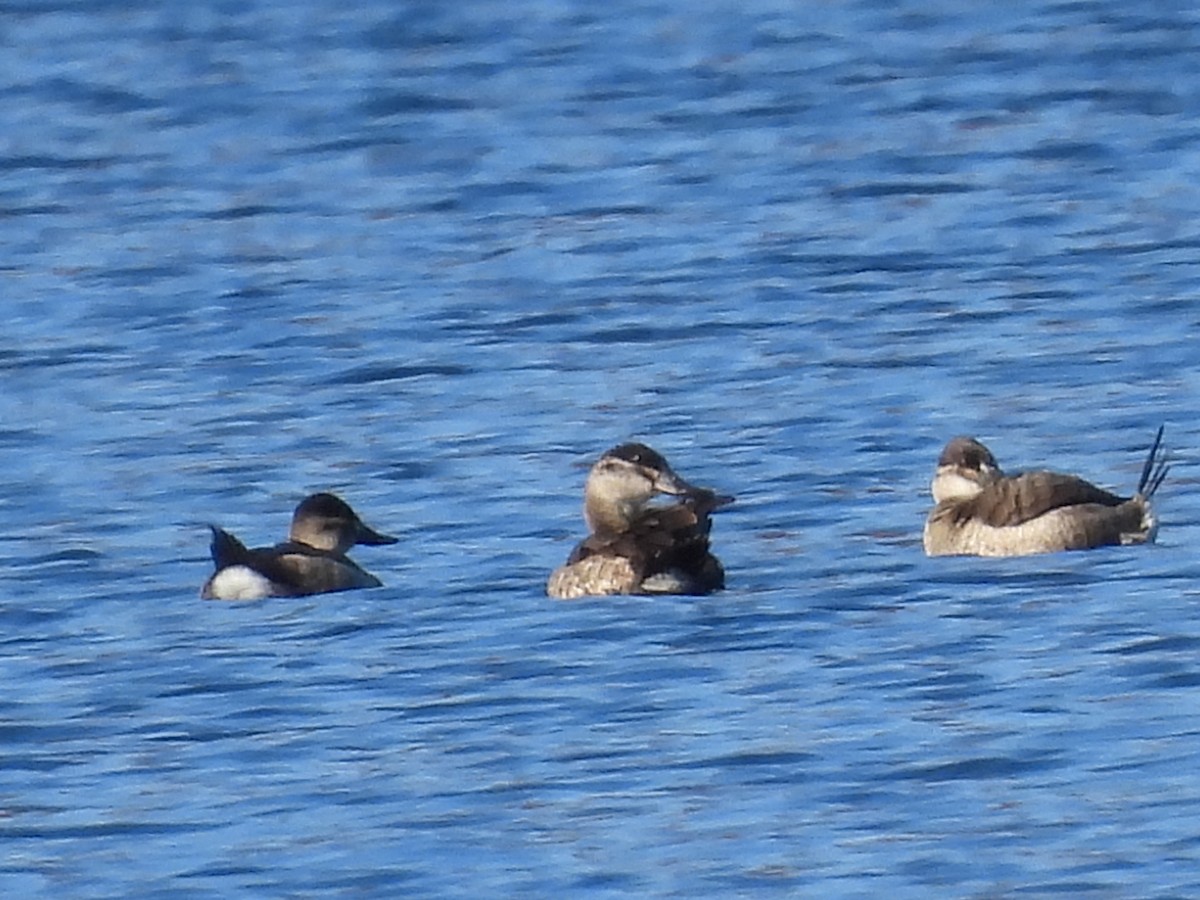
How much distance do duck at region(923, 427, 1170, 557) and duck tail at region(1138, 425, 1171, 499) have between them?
13mm

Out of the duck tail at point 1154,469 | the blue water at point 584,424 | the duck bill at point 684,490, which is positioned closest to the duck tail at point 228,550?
the blue water at point 584,424

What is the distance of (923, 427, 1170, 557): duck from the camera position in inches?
539

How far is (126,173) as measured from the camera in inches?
988

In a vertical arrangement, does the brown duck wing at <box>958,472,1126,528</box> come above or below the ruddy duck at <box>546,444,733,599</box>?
above

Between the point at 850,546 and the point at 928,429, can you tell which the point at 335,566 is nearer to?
the point at 850,546

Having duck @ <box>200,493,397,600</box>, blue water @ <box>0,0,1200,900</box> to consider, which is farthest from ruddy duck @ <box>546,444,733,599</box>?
duck @ <box>200,493,397,600</box>

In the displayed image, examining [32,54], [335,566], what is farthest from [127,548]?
[32,54]

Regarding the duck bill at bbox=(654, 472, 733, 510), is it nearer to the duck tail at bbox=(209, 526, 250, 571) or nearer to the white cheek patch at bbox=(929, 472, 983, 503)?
the white cheek patch at bbox=(929, 472, 983, 503)

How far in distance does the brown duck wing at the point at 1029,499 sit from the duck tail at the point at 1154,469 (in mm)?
195

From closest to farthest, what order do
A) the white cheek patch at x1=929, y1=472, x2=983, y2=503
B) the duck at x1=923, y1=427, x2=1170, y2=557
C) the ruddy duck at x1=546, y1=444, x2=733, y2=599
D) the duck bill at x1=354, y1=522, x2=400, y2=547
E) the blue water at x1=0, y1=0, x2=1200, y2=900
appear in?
the blue water at x1=0, y1=0, x2=1200, y2=900 → the ruddy duck at x1=546, y1=444, x2=733, y2=599 → the duck at x1=923, y1=427, x2=1170, y2=557 → the white cheek patch at x1=929, y1=472, x2=983, y2=503 → the duck bill at x1=354, y1=522, x2=400, y2=547

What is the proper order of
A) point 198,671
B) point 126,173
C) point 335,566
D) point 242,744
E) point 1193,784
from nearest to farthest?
point 1193,784 → point 242,744 → point 198,671 → point 335,566 → point 126,173

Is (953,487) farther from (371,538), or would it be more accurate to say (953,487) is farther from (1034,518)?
(371,538)

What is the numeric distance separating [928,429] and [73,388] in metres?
4.37

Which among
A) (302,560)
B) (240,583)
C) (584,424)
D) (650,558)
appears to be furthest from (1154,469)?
(240,583)
